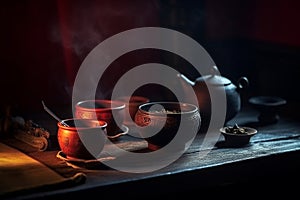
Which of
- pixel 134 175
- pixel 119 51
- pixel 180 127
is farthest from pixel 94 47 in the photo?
pixel 134 175

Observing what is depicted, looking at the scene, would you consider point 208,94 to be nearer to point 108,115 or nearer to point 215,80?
point 215,80

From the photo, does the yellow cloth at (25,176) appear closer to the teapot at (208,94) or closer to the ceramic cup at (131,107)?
the ceramic cup at (131,107)

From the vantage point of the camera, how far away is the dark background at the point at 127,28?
3.11 m

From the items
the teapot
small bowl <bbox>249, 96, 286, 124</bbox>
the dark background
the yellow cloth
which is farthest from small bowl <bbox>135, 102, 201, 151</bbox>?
the dark background

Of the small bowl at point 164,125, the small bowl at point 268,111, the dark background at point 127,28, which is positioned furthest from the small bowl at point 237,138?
the dark background at point 127,28

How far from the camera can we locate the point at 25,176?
1.95 m

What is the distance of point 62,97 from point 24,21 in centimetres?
55

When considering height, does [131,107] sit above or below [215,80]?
below

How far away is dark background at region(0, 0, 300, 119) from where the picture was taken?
10.2 feet

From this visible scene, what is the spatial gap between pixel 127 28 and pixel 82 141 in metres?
1.47

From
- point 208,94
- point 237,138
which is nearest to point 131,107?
point 208,94

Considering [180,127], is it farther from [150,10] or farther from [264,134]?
[150,10]

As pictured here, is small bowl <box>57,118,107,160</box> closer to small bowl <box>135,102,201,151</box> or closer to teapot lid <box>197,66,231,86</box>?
small bowl <box>135,102,201,151</box>

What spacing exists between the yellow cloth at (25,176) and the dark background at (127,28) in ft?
1.89
